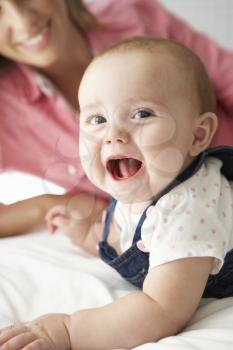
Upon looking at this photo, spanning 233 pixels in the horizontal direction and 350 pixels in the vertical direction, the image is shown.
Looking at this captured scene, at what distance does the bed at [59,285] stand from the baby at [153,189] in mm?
37

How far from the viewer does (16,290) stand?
796 mm

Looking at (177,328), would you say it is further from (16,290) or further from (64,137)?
(64,137)

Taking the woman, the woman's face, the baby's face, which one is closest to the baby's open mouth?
the baby's face

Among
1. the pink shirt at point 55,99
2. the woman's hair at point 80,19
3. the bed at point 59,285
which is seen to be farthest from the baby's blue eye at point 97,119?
the woman's hair at point 80,19

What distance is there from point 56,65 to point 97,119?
2.05ft

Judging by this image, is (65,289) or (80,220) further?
(80,220)

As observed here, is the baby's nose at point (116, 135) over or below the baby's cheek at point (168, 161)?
over

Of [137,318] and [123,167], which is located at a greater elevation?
[123,167]

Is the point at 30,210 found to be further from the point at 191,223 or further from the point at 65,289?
the point at 191,223

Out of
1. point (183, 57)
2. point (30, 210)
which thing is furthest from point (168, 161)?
point (30, 210)

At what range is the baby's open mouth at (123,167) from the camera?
0.71 m

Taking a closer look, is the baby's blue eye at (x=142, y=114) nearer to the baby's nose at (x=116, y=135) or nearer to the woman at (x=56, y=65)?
the baby's nose at (x=116, y=135)

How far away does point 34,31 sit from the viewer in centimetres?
120

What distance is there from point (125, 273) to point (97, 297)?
2.4 inches
